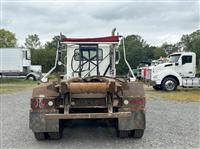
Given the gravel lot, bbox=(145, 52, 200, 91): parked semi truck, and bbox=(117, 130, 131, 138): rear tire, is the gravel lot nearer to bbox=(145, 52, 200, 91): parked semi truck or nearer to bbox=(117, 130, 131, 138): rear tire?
bbox=(117, 130, 131, 138): rear tire

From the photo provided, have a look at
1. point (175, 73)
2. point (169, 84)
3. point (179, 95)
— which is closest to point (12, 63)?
point (169, 84)

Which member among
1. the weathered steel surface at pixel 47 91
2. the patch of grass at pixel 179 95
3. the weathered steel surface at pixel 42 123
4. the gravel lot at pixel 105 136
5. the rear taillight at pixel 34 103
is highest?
the weathered steel surface at pixel 47 91

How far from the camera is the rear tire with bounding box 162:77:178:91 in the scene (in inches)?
976

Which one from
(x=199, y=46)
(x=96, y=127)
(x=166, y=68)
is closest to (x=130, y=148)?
(x=96, y=127)

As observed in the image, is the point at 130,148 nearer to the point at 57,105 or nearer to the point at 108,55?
the point at 57,105

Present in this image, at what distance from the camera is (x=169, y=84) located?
2480cm

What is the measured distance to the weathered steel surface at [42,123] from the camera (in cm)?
746

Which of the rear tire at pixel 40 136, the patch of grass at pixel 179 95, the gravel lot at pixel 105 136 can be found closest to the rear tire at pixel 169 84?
the patch of grass at pixel 179 95

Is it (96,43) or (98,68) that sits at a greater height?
(96,43)

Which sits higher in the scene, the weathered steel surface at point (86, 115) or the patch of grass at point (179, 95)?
the weathered steel surface at point (86, 115)

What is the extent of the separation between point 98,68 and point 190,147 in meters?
3.65

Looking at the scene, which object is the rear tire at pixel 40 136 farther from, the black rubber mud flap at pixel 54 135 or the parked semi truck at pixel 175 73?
the parked semi truck at pixel 175 73

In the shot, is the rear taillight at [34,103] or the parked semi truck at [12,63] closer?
the rear taillight at [34,103]

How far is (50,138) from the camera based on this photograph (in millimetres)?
7996
